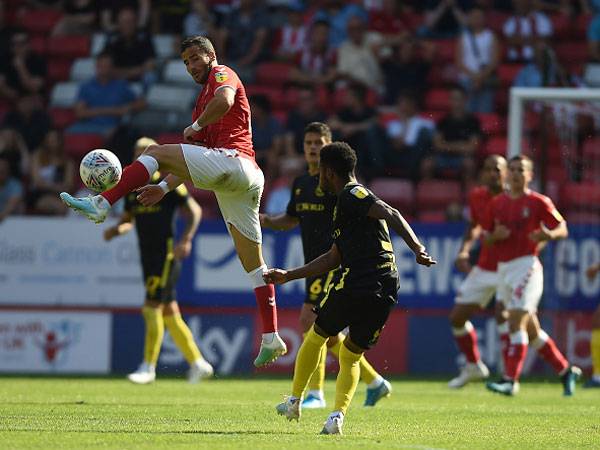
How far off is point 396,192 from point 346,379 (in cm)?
995

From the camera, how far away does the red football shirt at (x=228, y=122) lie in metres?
9.21

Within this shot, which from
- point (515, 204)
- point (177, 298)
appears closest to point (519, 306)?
point (515, 204)

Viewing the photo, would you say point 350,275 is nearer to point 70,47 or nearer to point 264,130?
point 264,130

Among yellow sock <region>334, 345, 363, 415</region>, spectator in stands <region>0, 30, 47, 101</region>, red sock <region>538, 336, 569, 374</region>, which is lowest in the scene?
red sock <region>538, 336, 569, 374</region>

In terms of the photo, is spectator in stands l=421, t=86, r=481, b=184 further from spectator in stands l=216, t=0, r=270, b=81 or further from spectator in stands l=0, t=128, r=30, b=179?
spectator in stands l=0, t=128, r=30, b=179

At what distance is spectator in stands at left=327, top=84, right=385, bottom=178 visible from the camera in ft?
60.1

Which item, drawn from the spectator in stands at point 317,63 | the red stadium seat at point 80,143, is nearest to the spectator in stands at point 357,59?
the spectator in stands at point 317,63

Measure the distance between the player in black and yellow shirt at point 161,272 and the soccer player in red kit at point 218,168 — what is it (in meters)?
3.93

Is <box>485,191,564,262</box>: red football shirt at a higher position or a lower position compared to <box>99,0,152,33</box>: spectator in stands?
lower

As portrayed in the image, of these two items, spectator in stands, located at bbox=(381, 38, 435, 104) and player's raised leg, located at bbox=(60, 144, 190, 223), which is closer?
player's raised leg, located at bbox=(60, 144, 190, 223)

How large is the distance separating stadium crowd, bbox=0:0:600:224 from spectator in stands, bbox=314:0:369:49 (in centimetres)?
3

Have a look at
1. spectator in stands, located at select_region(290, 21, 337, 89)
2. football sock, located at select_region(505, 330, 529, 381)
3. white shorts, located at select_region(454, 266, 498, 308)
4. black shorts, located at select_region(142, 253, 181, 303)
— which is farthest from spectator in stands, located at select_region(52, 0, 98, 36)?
football sock, located at select_region(505, 330, 529, 381)

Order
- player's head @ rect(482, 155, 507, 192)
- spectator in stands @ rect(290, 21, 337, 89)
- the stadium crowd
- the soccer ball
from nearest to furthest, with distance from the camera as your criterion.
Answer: the soccer ball < player's head @ rect(482, 155, 507, 192) < the stadium crowd < spectator in stands @ rect(290, 21, 337, 89)

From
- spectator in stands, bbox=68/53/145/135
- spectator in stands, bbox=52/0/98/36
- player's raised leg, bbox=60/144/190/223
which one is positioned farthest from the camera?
spectator in stands, bbox=52/0/98/36
